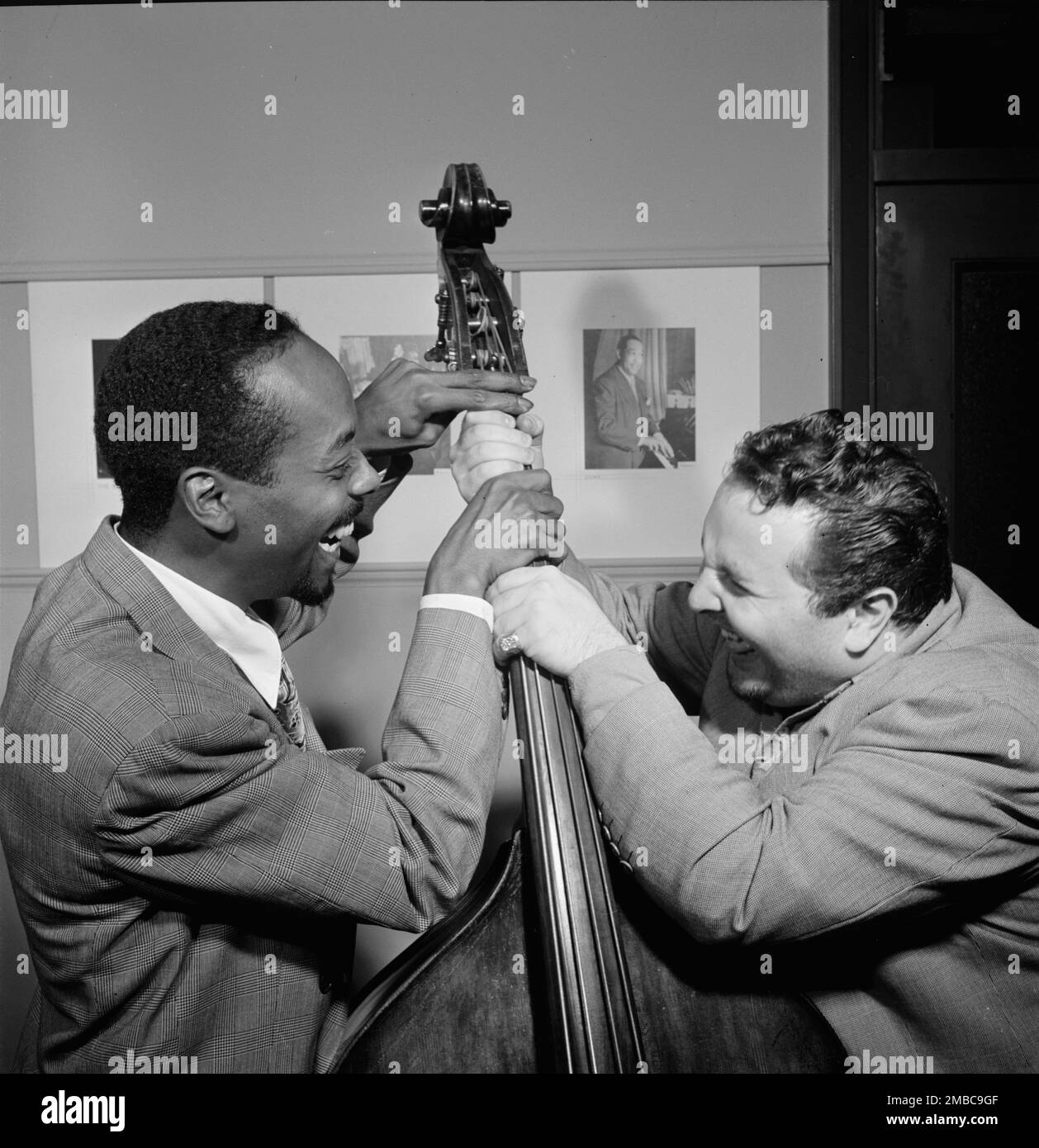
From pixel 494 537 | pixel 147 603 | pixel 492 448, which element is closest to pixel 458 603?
pixel 494 537

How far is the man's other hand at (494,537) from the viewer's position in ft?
4.60

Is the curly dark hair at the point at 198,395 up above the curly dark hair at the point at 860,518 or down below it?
above

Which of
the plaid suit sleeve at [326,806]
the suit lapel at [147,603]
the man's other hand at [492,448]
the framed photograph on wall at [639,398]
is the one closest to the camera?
the plaid suit sleeve at [326,806]

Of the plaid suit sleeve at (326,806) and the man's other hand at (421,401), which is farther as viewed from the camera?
the man's other hand at (421,401)

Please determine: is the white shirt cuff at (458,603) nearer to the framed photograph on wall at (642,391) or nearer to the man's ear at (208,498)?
the man's ear at (208,498)

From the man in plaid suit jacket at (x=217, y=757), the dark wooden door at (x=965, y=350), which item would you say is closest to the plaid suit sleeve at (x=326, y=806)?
the man in plaid suit jacket at (x=217, y=757)

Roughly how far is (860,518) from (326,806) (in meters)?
0.76

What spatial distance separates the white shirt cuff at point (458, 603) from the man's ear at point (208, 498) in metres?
0.28

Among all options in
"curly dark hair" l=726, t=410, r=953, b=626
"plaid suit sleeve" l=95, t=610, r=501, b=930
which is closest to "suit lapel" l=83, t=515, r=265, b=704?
"plaid suit sleeve" l=95, t=610, r=501, b=930

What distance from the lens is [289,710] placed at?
1637 mm

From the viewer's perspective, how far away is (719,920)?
1.25 m

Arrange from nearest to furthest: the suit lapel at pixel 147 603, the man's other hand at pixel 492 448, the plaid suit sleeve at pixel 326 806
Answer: the plaid suit sleeve at pixel 326 806, the suit lapel at pixel 147 603, the man's other hand at pixel 492 448
